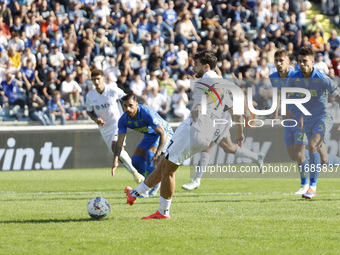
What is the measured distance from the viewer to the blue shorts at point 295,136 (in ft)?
39.1

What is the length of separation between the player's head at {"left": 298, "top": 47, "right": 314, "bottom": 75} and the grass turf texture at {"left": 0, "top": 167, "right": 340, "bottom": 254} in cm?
211

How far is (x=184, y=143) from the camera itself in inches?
321

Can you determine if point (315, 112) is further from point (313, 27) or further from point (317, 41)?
point (313, 27)

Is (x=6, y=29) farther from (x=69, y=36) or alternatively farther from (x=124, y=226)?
(x=124, y=226)

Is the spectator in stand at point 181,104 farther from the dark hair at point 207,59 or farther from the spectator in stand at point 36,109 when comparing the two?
the dark hair at point 207,59

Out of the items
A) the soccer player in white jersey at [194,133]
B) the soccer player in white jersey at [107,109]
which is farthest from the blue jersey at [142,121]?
the soccer player in white jersey at [107,109]

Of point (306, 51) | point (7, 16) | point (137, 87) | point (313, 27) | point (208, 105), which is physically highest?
point (208, 105)

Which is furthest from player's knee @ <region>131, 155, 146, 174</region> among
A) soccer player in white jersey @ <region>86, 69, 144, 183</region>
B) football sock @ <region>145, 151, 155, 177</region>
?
soccer player in white jersey @ <region>86, 69, 144, 183</region>

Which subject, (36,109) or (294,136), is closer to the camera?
(294,136)

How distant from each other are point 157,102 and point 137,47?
8.38 ft

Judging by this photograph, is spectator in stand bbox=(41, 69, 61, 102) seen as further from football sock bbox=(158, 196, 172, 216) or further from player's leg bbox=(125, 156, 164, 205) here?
football sock bbox=(158, 196, 172, 216)

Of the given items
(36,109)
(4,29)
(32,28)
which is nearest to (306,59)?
(36,109)

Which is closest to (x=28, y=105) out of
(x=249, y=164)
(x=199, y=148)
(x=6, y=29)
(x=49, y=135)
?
(x=49, y=135)

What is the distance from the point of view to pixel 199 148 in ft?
27.3
